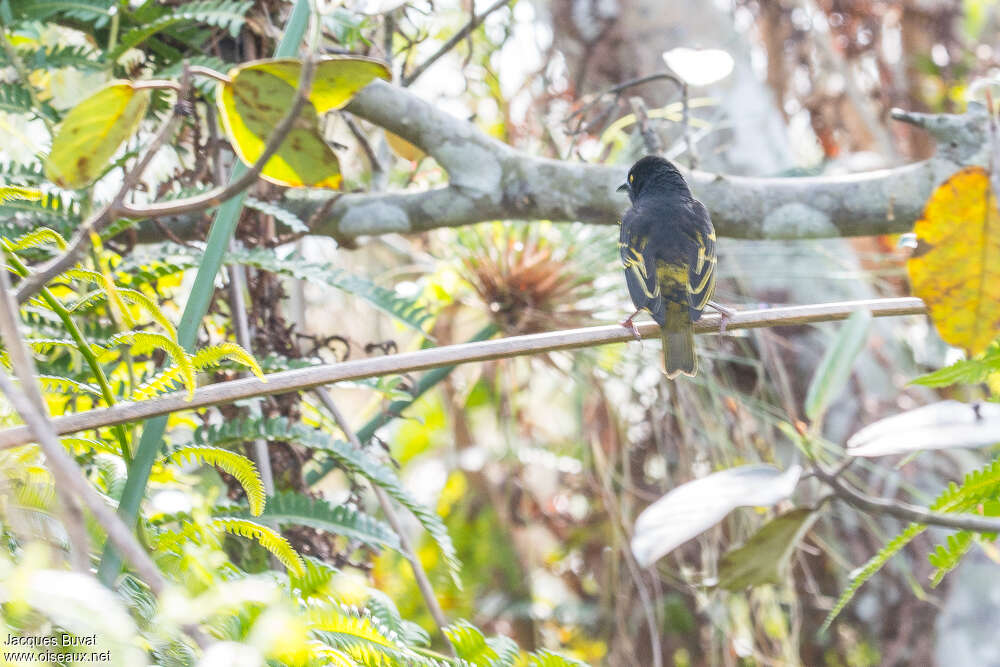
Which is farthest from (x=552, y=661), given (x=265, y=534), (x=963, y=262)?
(x=963, y=262)

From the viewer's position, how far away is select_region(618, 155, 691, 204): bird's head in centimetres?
298

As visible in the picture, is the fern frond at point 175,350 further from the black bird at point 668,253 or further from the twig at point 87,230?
the black bird at point 668,253

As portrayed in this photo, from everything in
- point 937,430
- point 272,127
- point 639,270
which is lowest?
point 937,430

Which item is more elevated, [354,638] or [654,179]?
[654,179]

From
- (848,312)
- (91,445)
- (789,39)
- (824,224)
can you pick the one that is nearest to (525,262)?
(824,224)

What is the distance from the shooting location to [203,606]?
87cm

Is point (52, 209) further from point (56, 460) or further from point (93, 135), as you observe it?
point (56, 460)

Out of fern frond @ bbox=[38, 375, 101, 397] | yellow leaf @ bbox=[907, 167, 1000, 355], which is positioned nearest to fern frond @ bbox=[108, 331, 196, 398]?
fern frond @ bbox=[38, 375, 101, 397]

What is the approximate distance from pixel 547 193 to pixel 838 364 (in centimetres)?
149

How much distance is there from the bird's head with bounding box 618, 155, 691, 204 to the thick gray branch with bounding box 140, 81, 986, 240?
0.49 feet

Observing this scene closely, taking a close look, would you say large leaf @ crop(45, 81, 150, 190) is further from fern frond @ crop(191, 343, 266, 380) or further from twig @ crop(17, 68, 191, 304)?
fern frond @ crop(191, 343, 266, 380)

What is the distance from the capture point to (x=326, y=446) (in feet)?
6.59

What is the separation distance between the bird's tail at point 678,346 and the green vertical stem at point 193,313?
1462 millimetres

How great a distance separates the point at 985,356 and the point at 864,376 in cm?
298
